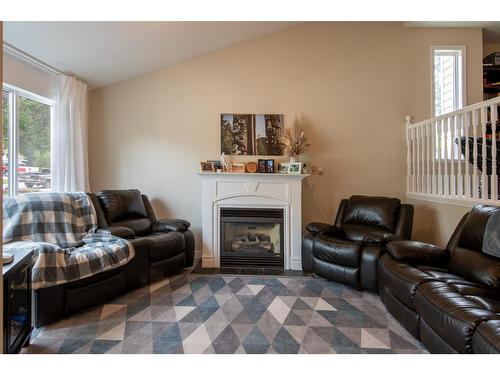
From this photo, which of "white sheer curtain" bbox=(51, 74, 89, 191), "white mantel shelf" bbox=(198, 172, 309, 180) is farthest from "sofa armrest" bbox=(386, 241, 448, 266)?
"white sheer curtain" bbox=(51, 74, 89, 191)

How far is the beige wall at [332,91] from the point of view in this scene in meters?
3.68

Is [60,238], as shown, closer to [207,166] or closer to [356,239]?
[207,166]

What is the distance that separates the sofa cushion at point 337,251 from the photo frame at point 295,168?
0.93m

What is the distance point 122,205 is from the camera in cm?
324

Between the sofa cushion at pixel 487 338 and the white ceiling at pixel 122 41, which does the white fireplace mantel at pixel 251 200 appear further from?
the sofa cushion at pixel 487 338

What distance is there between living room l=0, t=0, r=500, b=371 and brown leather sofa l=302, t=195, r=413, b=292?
0.02m

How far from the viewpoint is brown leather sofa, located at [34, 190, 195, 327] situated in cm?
201

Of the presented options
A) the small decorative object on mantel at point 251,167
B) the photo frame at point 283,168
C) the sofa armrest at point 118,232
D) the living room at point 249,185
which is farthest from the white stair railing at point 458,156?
the sofa armrest at point 118,232

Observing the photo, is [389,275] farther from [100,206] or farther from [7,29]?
[7,29]

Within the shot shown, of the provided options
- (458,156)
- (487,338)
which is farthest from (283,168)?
(487,338)

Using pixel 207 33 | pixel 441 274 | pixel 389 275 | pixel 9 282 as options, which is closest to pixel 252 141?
pixel 207 33

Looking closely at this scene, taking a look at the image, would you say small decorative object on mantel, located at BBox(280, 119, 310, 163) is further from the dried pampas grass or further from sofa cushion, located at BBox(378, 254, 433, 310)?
sofa cushion, located at BBox(378, 254, 433, 310)

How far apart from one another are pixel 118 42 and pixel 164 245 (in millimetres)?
2377

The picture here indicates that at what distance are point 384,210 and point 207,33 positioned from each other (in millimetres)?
3122
